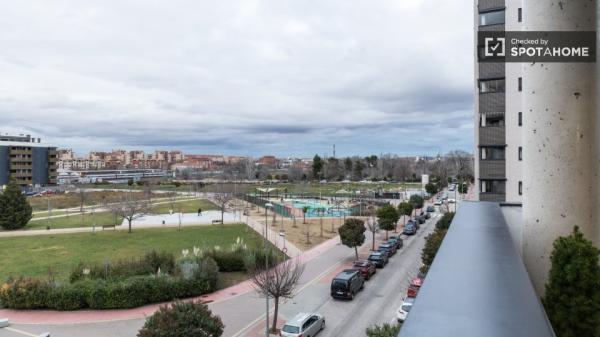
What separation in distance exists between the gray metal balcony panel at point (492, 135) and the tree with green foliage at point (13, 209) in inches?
1568

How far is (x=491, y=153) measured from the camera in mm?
21109

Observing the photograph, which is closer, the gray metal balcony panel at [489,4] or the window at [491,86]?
the gray metal balcony panel at [489,4]

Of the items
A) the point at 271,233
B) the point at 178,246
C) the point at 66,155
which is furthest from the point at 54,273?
the point at 66,155

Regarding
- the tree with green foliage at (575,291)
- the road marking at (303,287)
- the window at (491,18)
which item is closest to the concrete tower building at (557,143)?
the tree with green foliage at (575,291)

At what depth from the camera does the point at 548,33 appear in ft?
21.8

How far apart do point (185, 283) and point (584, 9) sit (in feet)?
56.2

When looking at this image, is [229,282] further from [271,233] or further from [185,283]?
[271,233]

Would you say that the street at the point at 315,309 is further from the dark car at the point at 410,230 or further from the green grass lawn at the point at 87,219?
the green grass lawn at the point at 87,219

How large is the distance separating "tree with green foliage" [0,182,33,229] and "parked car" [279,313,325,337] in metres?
34.5

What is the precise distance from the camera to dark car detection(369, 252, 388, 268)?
934 inches

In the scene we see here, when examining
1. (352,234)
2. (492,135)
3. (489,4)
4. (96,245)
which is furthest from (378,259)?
(96,245)

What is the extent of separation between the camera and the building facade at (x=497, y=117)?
1959 centimetres

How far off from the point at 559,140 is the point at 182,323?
31.8ft

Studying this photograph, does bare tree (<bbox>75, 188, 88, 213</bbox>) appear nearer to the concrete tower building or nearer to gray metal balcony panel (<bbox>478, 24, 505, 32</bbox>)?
gray metal balcony panel (<bbox>478, 24, 505, 32</bbox>)
